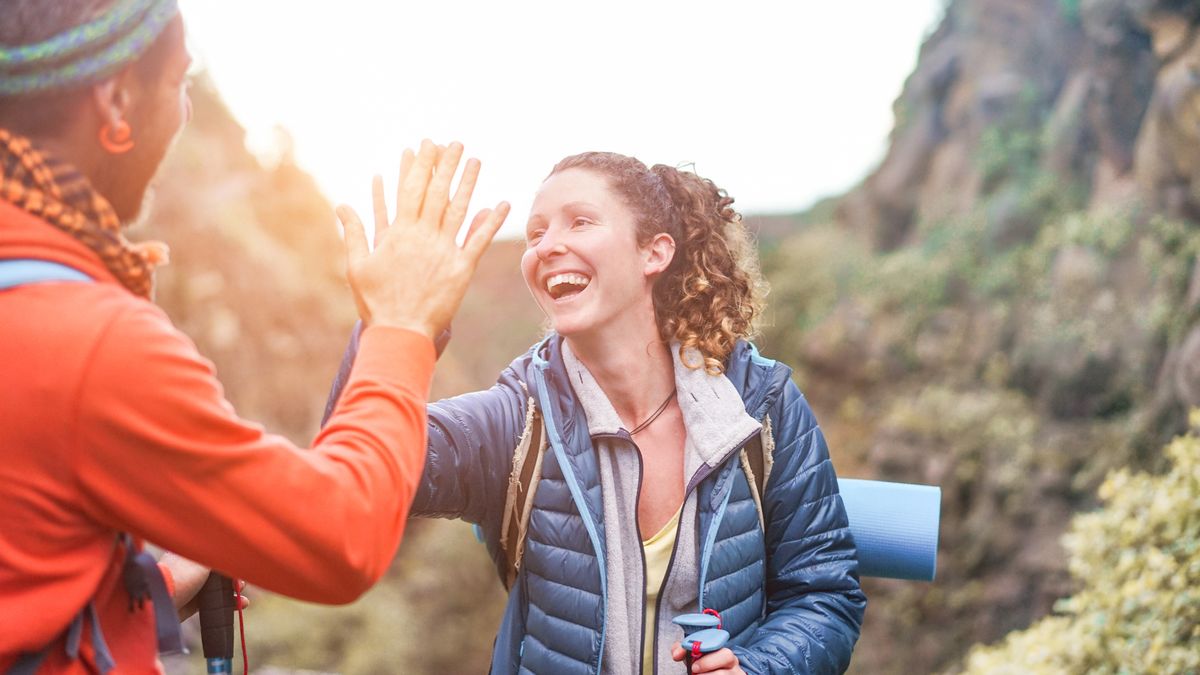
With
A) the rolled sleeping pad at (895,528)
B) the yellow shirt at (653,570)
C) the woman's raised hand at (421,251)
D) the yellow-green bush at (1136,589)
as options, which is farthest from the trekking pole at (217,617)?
the yellow-green bush at (1136,589)

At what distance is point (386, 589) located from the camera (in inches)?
422

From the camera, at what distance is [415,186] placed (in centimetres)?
125

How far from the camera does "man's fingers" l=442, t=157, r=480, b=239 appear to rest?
1.24 meters

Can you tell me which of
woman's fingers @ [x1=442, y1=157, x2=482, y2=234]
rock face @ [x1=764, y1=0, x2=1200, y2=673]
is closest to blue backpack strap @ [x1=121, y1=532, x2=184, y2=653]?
woman's fingers @ [x1=442, y1=157, x2=482, y2=234]

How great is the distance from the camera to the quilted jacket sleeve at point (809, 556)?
7.06 feet

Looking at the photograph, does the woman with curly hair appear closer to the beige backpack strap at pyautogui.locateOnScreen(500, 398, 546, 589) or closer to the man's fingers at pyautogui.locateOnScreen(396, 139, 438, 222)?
the beige backpack strap at pyautogui.locateOnScreen(500, 398, 546, 589)

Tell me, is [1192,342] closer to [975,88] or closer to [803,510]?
[803,510]

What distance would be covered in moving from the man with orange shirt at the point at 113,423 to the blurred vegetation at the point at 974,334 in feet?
11.9

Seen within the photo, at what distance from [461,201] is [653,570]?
117cm

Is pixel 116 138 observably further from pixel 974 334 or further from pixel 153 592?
pixel 974 334

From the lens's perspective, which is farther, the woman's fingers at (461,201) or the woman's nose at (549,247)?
the woman's nose at (549,247)

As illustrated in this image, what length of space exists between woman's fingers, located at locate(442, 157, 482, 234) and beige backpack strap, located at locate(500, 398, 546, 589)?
3.23 ft

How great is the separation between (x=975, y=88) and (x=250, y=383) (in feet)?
32.9

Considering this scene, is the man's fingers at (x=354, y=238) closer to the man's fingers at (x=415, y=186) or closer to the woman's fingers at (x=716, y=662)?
the man's fingers at (x=415, y=186)
